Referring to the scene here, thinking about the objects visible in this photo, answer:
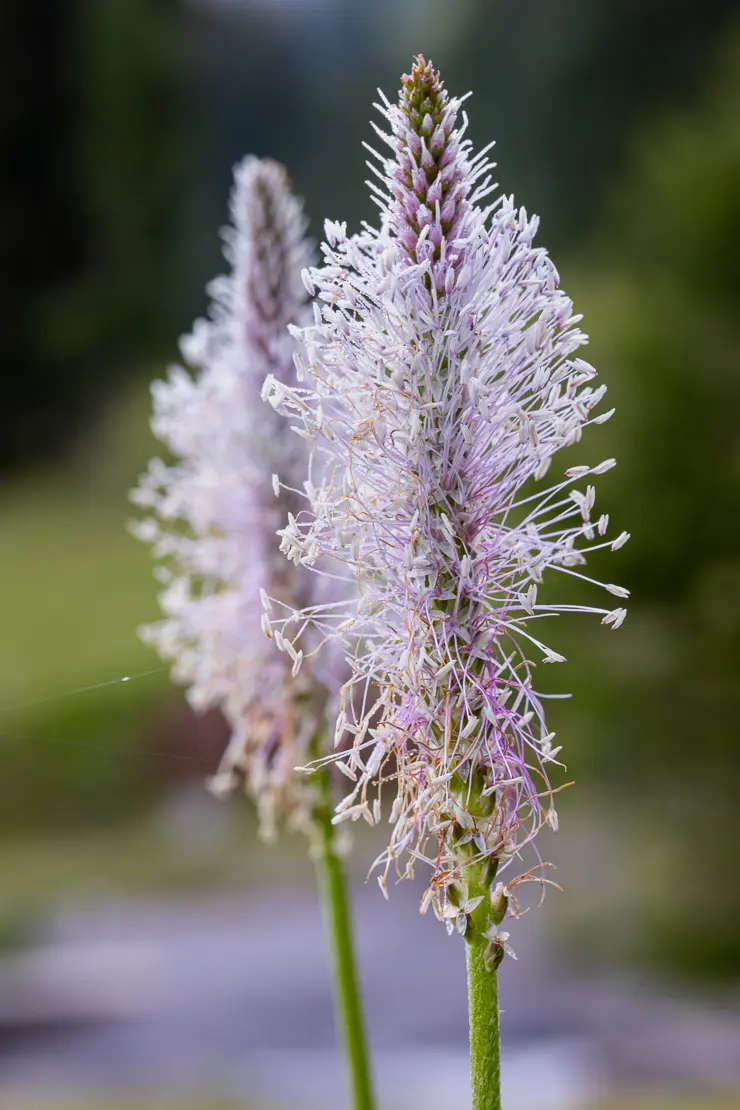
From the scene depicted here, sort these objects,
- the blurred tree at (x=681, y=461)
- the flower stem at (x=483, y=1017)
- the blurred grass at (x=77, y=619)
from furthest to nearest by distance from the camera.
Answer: the blurred grass at (x=77, y=619) < the blurred tree at (x=681, y=461) < the flower stem at (x=483, y=1017)

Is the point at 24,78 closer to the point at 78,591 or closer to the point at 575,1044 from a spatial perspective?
the point at 78,591

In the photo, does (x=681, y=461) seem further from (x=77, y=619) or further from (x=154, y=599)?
(x=77, y=619)

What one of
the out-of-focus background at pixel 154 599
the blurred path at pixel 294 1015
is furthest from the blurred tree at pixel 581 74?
the blurred path at pixel 294 1015

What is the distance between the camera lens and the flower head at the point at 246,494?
0.82m

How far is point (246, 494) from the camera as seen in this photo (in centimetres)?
87

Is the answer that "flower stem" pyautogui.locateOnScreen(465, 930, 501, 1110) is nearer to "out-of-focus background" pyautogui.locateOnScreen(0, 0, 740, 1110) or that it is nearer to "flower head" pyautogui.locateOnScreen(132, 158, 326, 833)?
"flower head" pyautogui.locateOnScreen(132, 158, 326, 833)

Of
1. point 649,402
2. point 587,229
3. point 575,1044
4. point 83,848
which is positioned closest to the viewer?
point 649,402

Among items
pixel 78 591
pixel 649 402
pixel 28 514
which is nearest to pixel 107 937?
pixel 78 591

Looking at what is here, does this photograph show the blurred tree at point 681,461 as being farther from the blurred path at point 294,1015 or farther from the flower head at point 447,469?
the flower head at point 447,469

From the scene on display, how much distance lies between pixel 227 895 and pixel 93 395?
7.74 feet

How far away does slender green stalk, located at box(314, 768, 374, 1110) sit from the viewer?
2.61 feet

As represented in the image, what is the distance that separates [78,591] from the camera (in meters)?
5.13

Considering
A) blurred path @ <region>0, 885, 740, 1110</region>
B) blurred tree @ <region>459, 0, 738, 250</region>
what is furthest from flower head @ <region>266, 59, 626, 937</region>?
blurred tree @ <region>459, 0, 738, 250</region>

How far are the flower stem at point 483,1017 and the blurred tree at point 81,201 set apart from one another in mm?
4902
